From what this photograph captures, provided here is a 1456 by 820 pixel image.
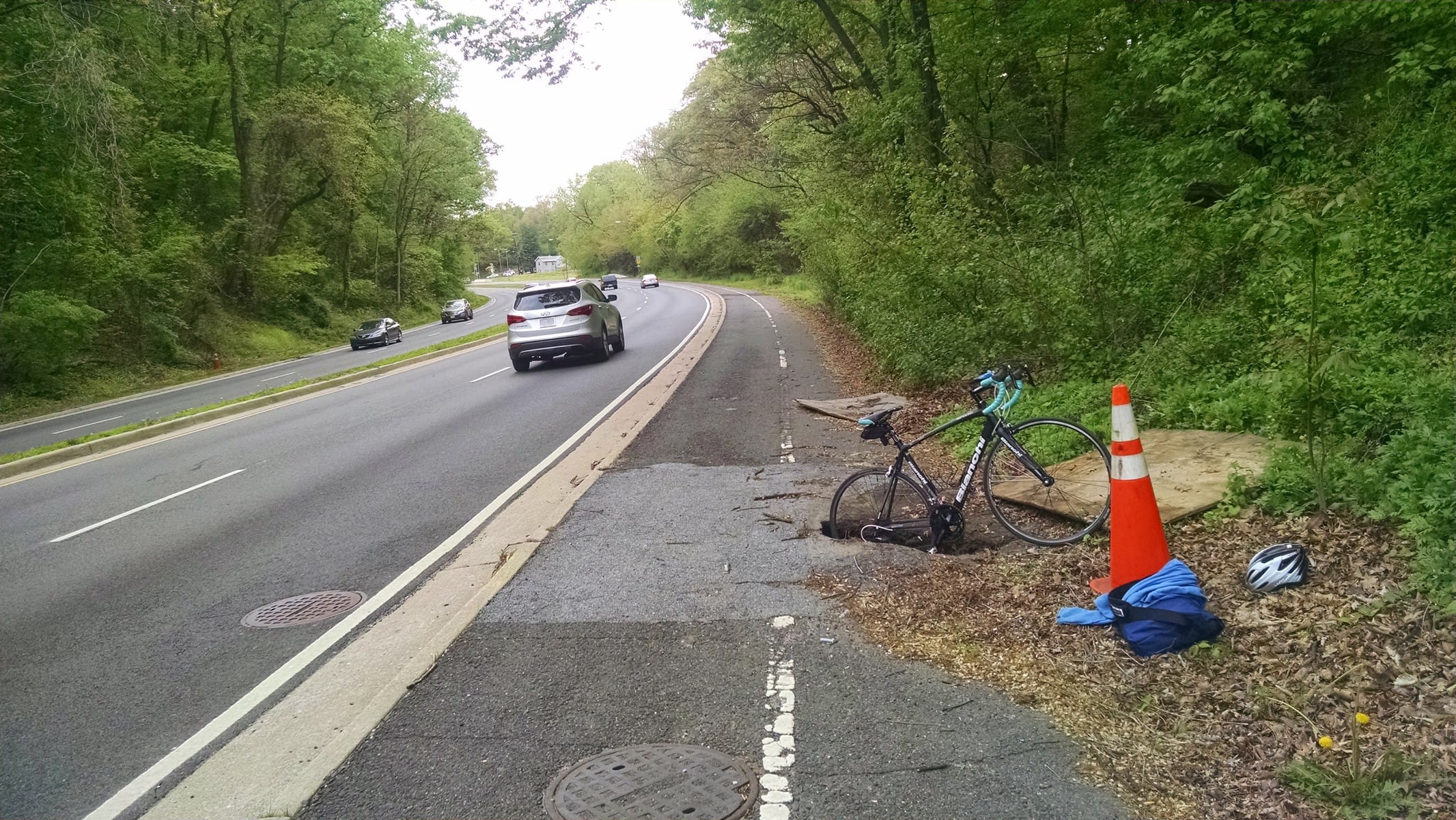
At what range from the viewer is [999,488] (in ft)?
20.2

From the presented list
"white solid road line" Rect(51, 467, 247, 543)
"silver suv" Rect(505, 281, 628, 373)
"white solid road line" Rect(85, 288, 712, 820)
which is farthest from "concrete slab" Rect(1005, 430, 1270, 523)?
"silver suv" Rect(505, 281, 628, 373)

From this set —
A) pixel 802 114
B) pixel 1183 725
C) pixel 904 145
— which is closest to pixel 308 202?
pixel 802 114

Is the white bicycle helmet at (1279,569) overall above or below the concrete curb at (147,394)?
above

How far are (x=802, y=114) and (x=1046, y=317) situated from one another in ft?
62.6

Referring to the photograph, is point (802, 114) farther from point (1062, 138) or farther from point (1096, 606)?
Answer: point (1096, 606)

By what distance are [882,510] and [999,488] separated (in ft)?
2.88

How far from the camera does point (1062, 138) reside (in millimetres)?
16000

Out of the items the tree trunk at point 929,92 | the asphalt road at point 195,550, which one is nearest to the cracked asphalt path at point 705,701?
the asphalt road at point 195,550

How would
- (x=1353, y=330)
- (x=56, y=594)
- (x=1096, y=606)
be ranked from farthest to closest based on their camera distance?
(x=1353, y=330) < (x=56, y=594) < (x=1096, y=606)

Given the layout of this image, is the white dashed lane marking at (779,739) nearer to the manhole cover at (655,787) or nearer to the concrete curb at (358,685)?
the manhole cover at (655,787)

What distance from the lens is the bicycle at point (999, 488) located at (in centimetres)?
565

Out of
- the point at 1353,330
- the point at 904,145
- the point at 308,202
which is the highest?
the point at 308,202

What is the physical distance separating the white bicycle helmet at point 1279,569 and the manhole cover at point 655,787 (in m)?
2.55

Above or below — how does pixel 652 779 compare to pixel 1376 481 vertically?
below
